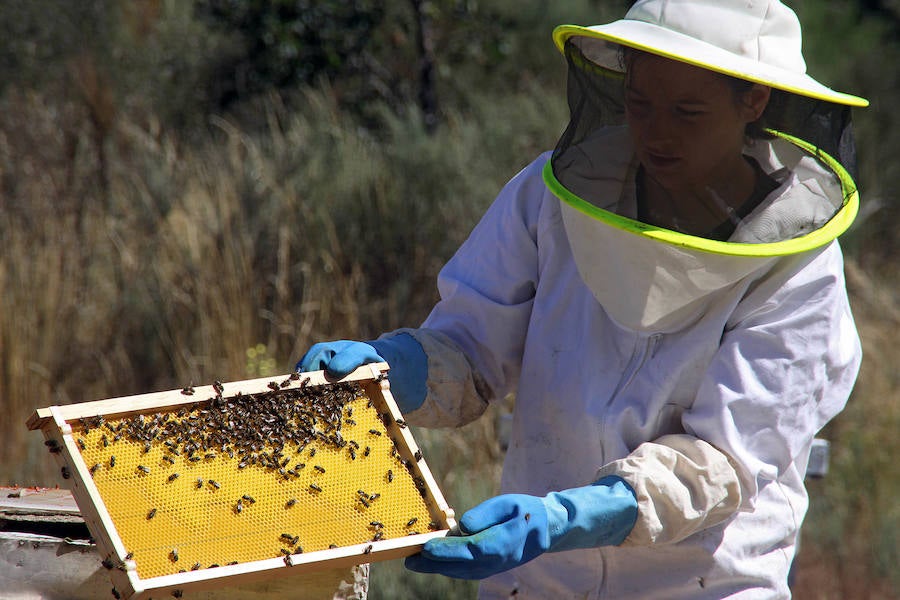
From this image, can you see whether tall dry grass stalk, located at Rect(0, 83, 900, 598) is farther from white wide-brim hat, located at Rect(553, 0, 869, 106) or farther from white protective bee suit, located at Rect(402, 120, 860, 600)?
white wide-brim hat, located at Rect(553, 0, 869, 106)

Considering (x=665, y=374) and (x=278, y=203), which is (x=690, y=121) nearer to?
(x=665, y=374)

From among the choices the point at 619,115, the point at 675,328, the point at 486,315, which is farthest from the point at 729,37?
the point at 486,315

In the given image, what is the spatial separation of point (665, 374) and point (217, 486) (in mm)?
1125

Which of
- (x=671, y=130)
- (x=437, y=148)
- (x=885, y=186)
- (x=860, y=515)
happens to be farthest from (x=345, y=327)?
(x=885, y=186)

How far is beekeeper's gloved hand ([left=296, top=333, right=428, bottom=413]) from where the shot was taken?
2.64 meters

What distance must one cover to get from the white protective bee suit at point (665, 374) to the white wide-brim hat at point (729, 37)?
216 millimetres

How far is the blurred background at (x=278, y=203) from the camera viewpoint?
→ 6160 millimetres

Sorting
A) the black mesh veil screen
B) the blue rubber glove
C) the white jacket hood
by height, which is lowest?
the blue rubber glove

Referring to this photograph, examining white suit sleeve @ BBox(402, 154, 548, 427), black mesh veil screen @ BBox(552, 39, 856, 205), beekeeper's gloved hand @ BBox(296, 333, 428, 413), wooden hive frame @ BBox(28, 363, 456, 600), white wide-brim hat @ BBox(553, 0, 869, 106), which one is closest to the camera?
wooden hive frame @ BBox(28, 363, 456, 600)

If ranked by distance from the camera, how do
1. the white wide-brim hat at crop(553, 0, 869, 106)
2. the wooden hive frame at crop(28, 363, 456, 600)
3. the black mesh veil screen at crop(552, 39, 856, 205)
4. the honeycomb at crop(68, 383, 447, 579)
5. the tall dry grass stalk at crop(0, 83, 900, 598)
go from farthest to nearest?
1. the tall dry grass stalk at crop(0, 83, 900, 598)
2. the black mesh veil screen at crop(552, 39, 856, 205)
3. the white wide-brim hat at crop(553, 0, 869, 106)
4. the honeycomb at crop(68, 383, 447, 579)
5. the wooden hive frame at crop(28, 363, 456, 600)

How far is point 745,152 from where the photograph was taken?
8.30 feet

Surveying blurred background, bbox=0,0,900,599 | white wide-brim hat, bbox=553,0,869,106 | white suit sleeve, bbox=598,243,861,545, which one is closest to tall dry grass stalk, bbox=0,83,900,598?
blurred background, bbox=0,0,900,599

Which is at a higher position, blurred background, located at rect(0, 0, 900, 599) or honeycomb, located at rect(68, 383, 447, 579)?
honeycomb, located at rect(68, 383, 447, 579)

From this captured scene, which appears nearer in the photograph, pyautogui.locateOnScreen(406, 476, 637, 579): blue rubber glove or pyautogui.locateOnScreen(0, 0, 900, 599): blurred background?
pyautogui.locateOnScreen(406, 476, 637, 579): blue rubber glove
